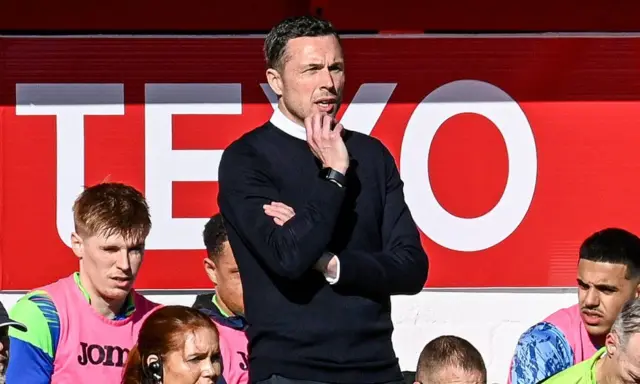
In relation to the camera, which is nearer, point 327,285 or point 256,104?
point 327,285

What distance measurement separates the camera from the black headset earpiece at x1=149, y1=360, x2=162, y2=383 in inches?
120

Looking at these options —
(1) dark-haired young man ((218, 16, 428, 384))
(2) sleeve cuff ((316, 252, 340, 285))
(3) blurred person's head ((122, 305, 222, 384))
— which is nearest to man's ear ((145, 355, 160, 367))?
(3) blurred person's head ((122, 305, 222, 384))

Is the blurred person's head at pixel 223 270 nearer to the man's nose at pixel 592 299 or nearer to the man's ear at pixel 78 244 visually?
the man's ear at pixel 78 244

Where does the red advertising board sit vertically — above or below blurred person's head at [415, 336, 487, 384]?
above

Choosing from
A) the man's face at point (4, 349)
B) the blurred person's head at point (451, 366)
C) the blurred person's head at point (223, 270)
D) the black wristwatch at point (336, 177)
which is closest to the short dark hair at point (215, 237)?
the blurred person's head at point (223, 270)

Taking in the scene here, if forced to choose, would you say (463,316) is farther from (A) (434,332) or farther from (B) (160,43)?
(B) (160,43)

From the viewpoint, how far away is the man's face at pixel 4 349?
10.9ft

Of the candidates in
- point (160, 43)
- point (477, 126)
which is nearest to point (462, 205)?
point (477, 126)

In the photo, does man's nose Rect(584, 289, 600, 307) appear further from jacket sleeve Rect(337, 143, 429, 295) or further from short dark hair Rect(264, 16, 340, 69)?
short dark hair Rect(264, 16, 340, 69)

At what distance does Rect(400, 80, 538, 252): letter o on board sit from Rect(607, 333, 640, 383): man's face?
100 cm

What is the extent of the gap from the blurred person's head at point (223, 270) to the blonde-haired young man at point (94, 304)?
1.29 ft

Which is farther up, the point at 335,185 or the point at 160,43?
the point at 160,43

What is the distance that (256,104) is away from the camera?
4551mm

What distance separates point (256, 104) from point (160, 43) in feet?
1.35
